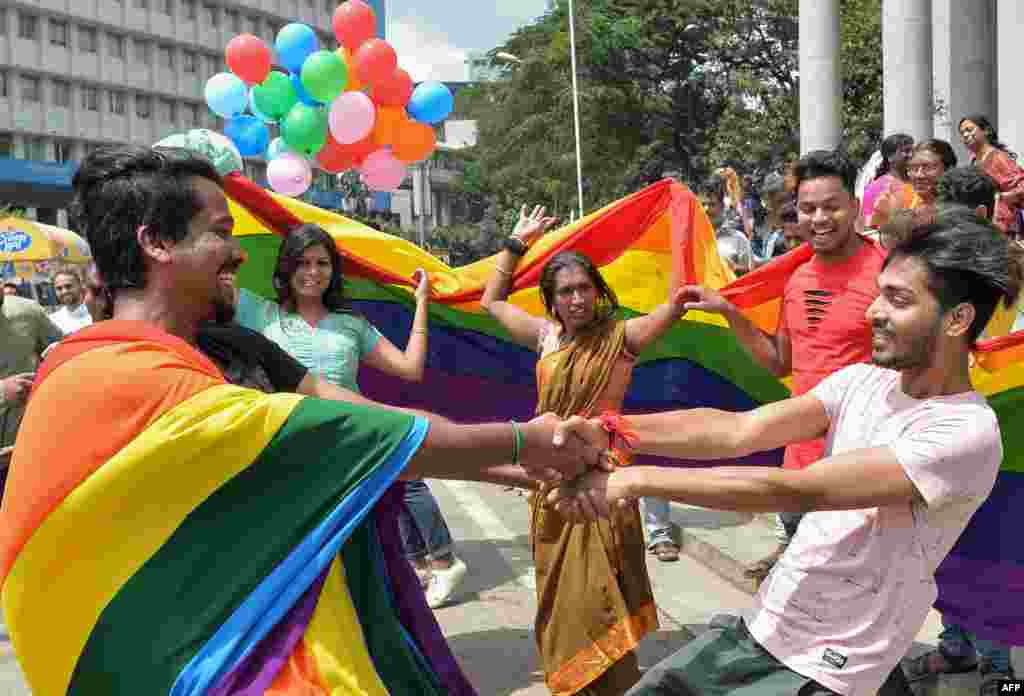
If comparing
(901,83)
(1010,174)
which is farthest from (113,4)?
(1010,174)

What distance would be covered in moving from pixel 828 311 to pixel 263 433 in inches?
122

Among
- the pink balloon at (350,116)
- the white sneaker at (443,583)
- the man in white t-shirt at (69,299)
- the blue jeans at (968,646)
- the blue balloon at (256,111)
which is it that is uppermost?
the blue balloon at (256,111)

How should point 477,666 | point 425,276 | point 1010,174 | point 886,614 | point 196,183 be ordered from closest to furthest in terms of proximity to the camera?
point 196,183, point 886,614, point 477,666, point 425,276, point 1010,174

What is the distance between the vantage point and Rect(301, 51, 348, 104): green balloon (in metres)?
12.2

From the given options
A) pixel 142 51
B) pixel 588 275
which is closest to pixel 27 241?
pixel 588 275

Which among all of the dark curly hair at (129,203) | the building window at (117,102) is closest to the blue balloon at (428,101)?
the dark curly hair at (129,203)

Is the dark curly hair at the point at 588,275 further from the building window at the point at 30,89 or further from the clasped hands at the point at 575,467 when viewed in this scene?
the building window at the point at 30,89

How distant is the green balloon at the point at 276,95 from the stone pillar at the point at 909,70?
7.24m

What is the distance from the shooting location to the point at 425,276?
6582 millimetres

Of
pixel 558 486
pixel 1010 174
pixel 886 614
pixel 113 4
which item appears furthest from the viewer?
pixel 113 4

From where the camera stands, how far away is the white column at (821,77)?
55.1 ft

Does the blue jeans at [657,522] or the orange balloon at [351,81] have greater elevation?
the orange balloon at [351,81]

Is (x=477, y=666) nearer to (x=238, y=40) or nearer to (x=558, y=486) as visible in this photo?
(x=558, y=486)

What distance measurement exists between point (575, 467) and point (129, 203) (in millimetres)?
1143
